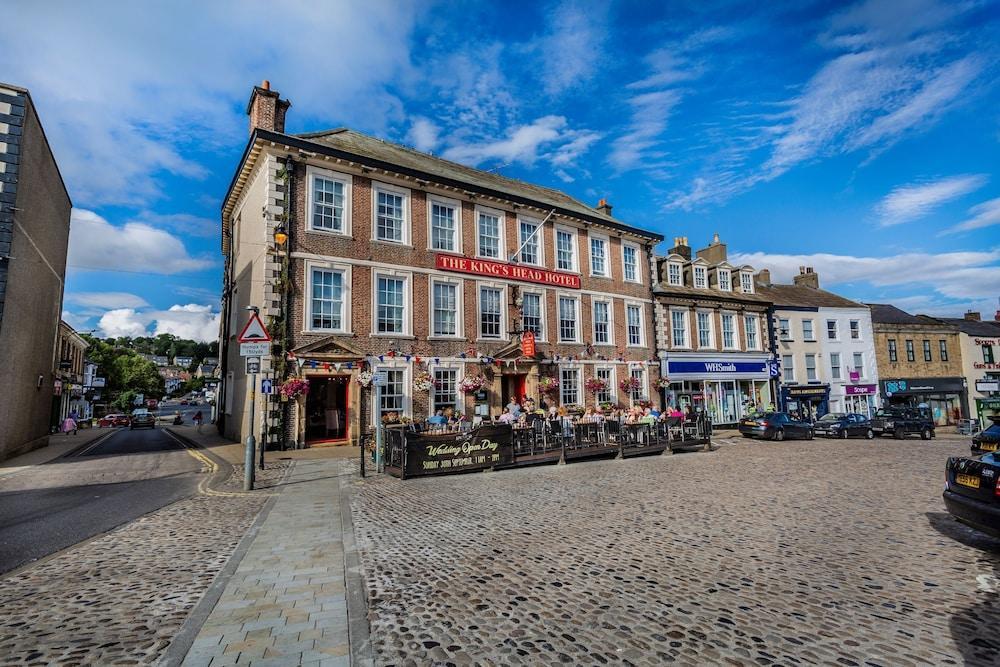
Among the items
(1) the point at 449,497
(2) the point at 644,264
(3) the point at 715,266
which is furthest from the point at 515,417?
(3) the point at 715,266

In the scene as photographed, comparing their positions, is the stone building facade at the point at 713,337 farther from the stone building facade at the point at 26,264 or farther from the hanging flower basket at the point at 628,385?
the stone building facade at the point at 26,264

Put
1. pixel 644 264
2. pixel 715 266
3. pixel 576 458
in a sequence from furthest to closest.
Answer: pixel 715 266, pixel 644 264, pixel 576 458

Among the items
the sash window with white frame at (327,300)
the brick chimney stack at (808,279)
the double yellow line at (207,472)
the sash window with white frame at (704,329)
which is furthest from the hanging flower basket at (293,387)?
the brick chimney stack at (808,279)

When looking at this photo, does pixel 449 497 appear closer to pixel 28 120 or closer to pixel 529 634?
pixel 529 634

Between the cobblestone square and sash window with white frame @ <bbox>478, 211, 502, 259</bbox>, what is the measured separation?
13.7 metres

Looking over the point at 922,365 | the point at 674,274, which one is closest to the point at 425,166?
the point at 674,274

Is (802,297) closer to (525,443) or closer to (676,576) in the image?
(525,443)

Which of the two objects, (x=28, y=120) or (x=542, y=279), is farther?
(x=542, y=279)

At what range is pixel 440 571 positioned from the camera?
18.2ft

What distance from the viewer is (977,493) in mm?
5777

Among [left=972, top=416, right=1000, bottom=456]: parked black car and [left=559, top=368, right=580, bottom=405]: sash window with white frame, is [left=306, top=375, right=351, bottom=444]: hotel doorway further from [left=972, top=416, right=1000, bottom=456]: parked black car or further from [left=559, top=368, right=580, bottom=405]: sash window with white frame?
[left=972, top=416, right=1000, bottom=456]: parked black car

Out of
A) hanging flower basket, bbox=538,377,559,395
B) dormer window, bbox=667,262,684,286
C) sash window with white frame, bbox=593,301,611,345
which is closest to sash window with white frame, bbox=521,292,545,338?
hanging flower basket, bbox=538,377,559,395

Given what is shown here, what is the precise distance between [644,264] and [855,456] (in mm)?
14648

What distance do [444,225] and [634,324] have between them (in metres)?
12.0
